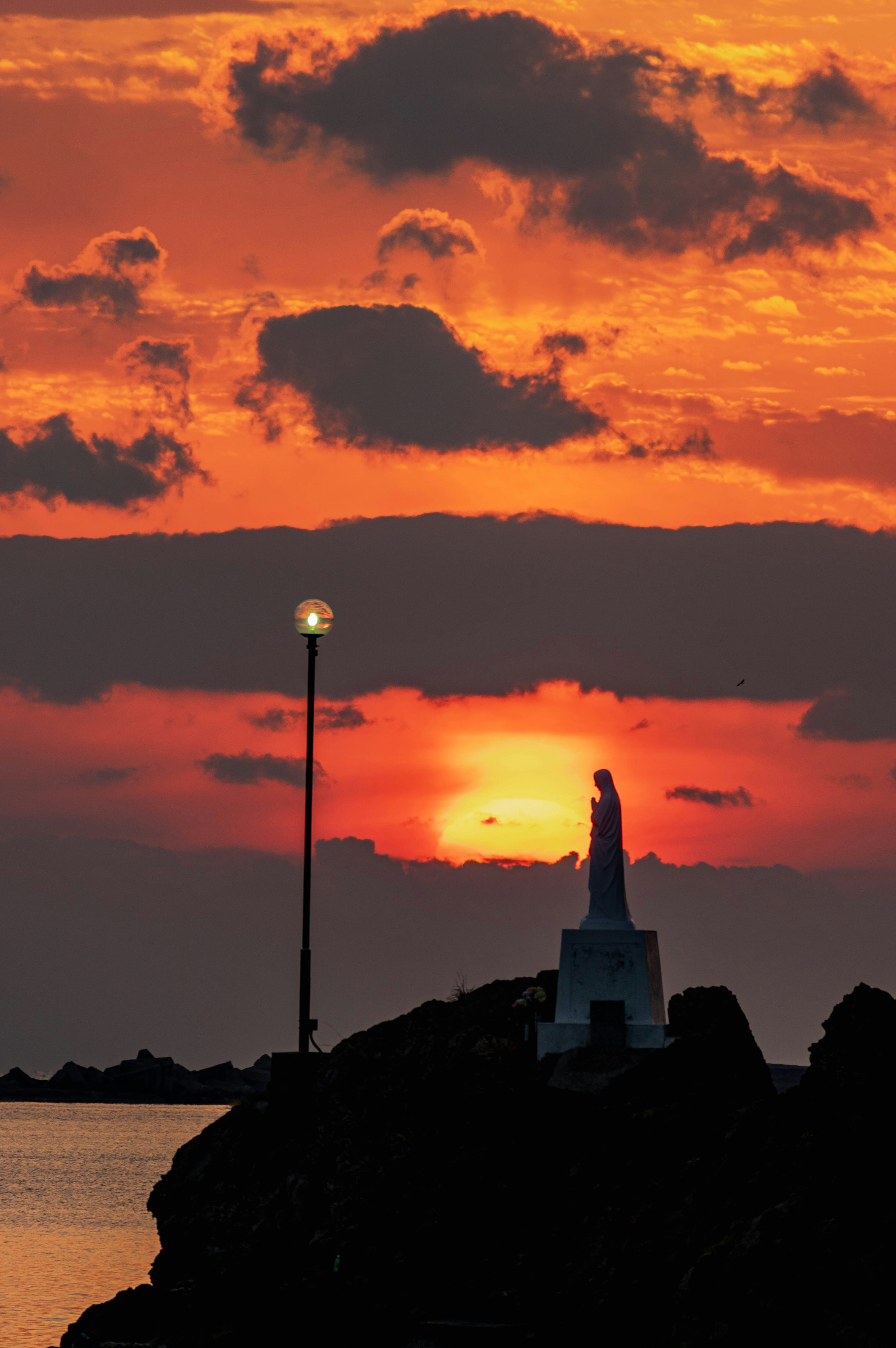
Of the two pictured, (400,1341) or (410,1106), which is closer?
(400,1341)

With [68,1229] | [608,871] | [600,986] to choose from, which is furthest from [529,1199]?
[68,1229]

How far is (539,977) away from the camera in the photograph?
3466 cm

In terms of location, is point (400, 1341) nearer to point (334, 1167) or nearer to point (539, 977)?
point (334, 1167)

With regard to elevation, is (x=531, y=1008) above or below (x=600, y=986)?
below

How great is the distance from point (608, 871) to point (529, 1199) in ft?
21.3

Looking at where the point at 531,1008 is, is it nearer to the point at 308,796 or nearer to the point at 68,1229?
the point at 308,796

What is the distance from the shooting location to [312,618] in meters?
29.5

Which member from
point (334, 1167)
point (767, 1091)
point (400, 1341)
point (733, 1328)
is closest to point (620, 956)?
point (767, 1091)

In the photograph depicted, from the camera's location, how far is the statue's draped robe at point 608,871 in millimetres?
31406

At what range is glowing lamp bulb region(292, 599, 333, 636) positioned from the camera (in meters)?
29.5

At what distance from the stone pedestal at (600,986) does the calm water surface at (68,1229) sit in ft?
72.1

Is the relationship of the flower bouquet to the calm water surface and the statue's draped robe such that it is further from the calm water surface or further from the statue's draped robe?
the calm water surface

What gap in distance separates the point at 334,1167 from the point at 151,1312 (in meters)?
4.62

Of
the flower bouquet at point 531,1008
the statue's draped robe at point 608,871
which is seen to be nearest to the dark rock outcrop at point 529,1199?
the flower bouquet at point 531,1008
